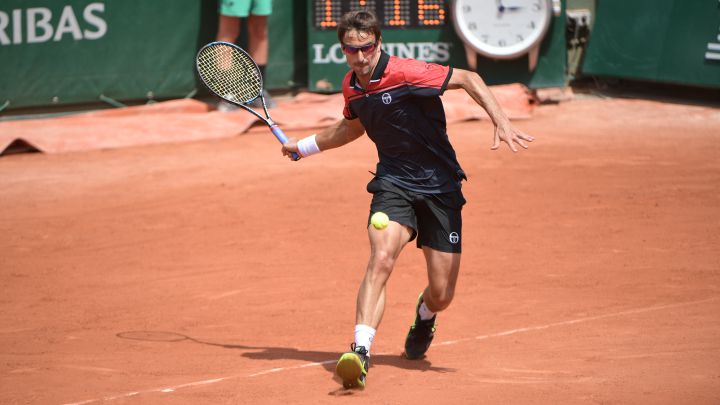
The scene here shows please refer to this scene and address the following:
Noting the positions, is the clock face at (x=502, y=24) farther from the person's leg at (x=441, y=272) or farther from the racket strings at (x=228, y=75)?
the person's leg at (x=441, y=272)

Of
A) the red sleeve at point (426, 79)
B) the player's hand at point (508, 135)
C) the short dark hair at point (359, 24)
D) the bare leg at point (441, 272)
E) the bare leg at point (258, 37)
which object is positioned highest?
the short dark hair at point (359, 24)

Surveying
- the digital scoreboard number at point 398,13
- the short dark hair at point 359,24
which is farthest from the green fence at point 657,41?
the short dark hair at point 359,24

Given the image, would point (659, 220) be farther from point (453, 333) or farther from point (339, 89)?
point (339, 89)

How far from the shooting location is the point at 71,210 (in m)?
10.3

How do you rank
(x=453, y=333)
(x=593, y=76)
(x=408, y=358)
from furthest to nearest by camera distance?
(x=593, y=76) → (x=453, y=333) → (x=408, y=358)

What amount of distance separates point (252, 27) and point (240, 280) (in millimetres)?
5634

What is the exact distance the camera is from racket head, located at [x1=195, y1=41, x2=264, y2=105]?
7.26m

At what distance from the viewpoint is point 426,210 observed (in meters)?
6.32

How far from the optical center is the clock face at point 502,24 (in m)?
13.7

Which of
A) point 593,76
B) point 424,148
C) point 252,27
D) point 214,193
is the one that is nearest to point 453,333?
point 424,148

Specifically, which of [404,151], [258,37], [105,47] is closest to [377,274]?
[404,151]

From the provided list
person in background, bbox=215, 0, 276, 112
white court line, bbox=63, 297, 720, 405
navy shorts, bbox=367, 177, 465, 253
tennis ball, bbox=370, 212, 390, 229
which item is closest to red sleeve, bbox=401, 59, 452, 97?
navy shorts, bbox=367, 177, 465, 253

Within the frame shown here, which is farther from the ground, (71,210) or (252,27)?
(252,27)

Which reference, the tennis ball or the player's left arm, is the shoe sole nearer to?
the tennis ball
